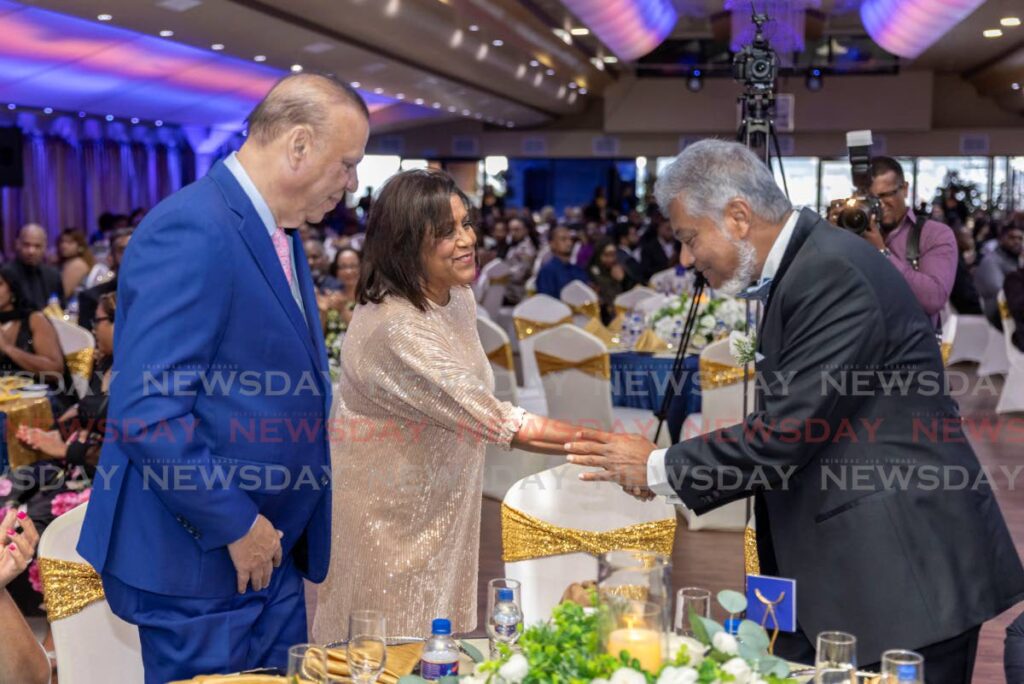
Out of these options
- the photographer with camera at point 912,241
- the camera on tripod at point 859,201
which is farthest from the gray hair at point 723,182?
the photographer with camera at point 912,241

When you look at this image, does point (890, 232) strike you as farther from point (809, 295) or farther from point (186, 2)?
point (186, 2)

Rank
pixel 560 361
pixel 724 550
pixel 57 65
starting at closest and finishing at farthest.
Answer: pixel 724 550
pixel 560 361
pixel 57 65

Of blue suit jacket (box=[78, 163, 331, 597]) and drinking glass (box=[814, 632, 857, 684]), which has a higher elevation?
blue suit jacket (box=[78, 163, 331, 597])

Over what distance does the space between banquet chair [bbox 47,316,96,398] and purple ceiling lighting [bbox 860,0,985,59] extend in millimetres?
8816

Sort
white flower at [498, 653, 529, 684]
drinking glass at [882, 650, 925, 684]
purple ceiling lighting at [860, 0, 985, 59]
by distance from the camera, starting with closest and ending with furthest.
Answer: white flower at [498, 653, 529, 684], drinking glass at [882, 650, 925, 684], purple ceiling lighting at [860, 0, 985, 59]

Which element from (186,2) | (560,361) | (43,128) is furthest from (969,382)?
(43,128)

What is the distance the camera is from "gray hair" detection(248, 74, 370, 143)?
2121mm

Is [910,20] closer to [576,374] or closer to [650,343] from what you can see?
[650,343]

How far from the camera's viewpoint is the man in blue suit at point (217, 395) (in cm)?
203

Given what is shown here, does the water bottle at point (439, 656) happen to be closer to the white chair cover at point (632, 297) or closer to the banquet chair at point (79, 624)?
the banquet chair at point (79, 624)

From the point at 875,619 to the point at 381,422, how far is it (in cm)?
116

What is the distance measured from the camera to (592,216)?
68.9 feet

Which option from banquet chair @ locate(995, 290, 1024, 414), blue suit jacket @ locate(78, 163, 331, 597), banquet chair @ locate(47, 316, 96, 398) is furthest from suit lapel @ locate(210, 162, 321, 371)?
banquet chair @ locate(995, 290, 1024, 414)

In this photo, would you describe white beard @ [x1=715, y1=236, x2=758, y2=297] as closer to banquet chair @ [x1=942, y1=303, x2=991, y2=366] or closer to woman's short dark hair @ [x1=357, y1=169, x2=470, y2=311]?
woman's short dark hair @ [x1=357, y1=169, x2=470, y2=311]
